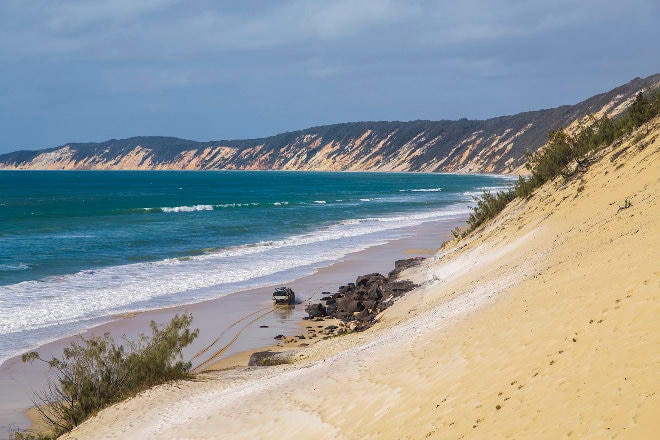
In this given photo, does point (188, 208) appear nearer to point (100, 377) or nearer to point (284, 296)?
point (284, 296)

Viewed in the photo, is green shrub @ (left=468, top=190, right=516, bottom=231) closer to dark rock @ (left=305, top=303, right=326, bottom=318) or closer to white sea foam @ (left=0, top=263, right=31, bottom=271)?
dark rock @ (left=305, top=303, right=326, bottom=318)

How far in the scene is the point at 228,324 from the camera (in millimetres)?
22531

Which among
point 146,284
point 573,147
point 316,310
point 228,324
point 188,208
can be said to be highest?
point 188,208

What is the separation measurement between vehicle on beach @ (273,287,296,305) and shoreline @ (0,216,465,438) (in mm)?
367

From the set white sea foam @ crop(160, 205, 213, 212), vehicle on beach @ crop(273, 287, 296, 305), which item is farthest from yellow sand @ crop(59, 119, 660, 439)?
white sea foam @ crop(160, 205, 213, 212)

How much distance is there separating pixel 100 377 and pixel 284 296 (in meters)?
11.5

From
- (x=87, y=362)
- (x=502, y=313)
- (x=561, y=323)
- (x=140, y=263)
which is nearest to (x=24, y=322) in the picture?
(x=87, y=362)

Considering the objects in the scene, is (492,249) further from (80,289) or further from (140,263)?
(140,263)

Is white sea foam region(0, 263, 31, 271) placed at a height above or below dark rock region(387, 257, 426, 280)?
above

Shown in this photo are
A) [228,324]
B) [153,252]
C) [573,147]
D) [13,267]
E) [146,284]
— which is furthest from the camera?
[153,252]

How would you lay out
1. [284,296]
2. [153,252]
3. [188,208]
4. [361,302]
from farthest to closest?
[188,208], [153,252], [284,296], [361,302]

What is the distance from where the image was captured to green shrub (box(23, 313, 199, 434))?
536 inches

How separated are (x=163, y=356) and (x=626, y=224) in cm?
1144

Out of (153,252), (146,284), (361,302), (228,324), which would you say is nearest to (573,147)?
(361,302)
